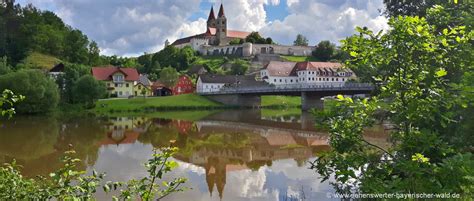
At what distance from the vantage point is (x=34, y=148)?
26562 millimetres

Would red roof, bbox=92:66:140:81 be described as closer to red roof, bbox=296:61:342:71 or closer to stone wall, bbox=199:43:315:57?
red roof, bbox=296:61:342:71

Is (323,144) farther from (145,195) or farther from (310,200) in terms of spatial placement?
(145,195)

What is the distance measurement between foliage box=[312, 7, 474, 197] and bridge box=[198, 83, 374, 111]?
42.9 metres

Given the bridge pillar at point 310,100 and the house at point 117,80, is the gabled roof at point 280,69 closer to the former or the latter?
the house at point 117,80

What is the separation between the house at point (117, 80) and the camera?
89188 mm

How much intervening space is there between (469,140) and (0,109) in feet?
23.3

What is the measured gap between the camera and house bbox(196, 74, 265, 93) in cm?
9869

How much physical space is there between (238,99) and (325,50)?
78970 millimetres

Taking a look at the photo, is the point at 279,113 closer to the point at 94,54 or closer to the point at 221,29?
the point at 94,54

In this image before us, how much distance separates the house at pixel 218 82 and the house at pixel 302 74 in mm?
6296

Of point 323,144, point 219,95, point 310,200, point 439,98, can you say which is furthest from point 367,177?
point 219,95

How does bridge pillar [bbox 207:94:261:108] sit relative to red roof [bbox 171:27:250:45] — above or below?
below

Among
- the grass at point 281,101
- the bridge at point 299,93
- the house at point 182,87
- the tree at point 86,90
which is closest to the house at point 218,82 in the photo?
the house at point 182,87

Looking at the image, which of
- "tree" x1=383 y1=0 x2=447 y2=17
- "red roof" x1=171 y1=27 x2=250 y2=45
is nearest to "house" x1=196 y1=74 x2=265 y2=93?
"tree" x1=383 y1=0 x2=447 y2=17
